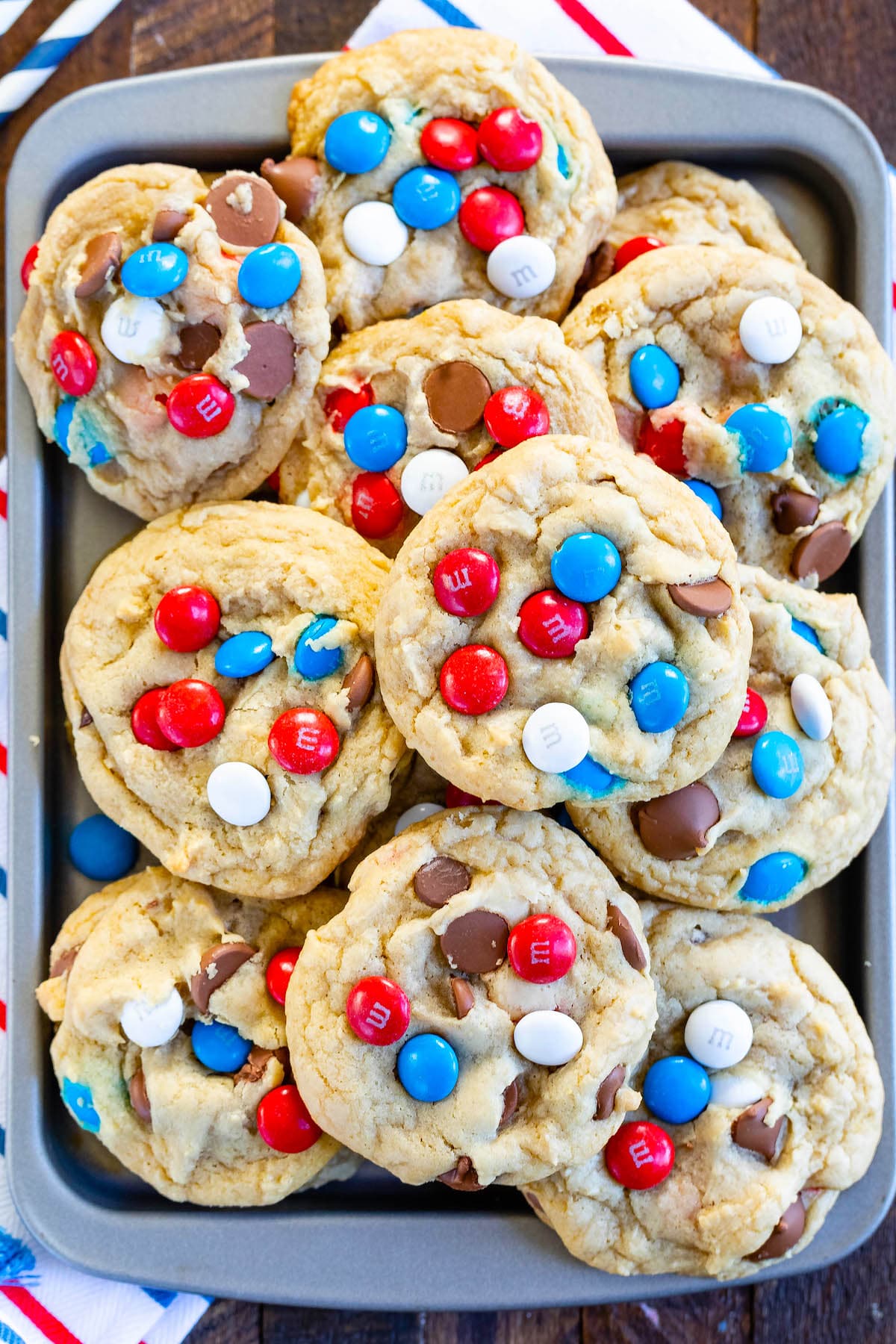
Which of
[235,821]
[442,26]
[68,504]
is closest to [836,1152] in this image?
[235,821]

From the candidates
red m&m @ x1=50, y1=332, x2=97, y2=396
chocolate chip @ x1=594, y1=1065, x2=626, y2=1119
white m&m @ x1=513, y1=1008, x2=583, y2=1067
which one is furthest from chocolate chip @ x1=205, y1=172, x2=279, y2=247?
chocolate chip @ x1=594, y1=1065, x2=626, y2=1119

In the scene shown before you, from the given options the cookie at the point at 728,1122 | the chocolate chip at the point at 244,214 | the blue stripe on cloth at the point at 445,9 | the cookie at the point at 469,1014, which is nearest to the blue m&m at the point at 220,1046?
the cookie at the point at 469,1014

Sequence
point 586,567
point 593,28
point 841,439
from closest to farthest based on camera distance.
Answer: point 586,567 → point 841,439 → point 593,28

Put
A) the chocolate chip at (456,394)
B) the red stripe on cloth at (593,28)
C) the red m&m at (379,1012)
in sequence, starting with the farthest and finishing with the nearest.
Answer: the red stripe on cloth at (593,28) < the chocolate chip at (456,394) < the red m&m at (379,1012)

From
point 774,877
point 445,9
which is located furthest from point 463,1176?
point 445,9

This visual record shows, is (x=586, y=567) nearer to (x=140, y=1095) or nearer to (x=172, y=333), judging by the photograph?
(x=172, y=333)

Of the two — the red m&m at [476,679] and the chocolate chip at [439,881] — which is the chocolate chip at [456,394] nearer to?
the red m&m at [476,679]
